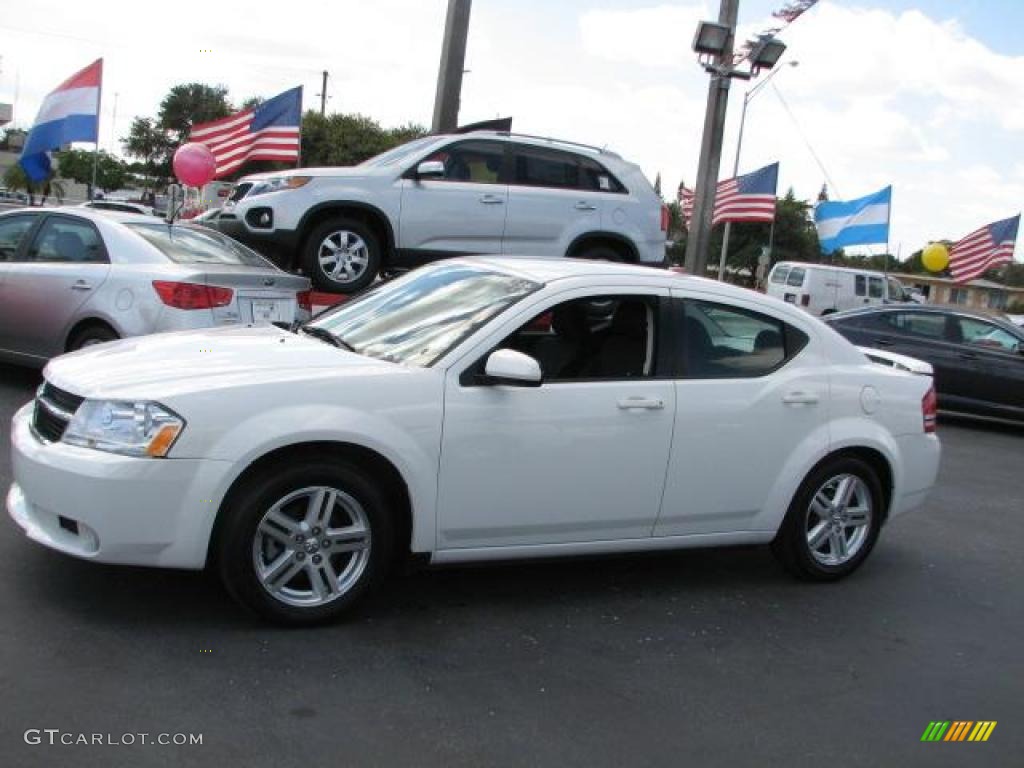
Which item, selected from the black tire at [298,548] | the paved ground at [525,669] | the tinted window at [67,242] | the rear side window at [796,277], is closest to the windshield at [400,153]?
the tinted window at [67,242]

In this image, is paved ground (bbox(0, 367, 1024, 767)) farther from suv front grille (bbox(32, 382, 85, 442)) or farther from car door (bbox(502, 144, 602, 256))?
car door (bbox(502, 144, 602, 256))

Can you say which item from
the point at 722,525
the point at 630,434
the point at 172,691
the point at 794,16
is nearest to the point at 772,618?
the point at 722,525

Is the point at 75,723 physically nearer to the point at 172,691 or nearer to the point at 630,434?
the point at 172,691

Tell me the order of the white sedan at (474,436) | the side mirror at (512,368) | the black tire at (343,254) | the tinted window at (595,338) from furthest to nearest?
1. the black tire at (343,254)
2. the tinted window at (595,338)
3. the side mirror at (512,368)
4. the white sedan at (474,436)

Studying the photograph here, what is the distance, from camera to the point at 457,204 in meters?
10.1

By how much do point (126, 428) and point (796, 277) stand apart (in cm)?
2325

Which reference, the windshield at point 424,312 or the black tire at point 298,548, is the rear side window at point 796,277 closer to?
the windshield at point 424,312

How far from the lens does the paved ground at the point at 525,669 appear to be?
11.0ft

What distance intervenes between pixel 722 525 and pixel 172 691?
268 cm

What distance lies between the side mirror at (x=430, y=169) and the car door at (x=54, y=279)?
3.19m

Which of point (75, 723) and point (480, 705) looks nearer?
point (75, 723)

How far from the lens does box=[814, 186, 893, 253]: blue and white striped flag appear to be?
22594mm

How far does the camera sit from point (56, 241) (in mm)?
8188

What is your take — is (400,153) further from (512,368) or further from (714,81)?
(714,81)
